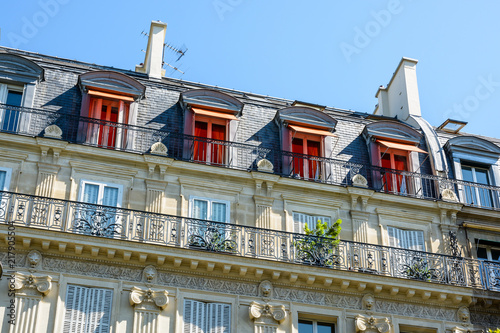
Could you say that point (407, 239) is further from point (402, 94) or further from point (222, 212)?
Answer: point (402, 94)

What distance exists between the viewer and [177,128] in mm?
21297

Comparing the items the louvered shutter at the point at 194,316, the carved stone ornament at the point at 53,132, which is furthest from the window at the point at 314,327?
the carved stone ornament at the point at 53,132

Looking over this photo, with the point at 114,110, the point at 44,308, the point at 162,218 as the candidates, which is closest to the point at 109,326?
the point at 44,308

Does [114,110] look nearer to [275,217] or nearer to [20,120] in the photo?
[20,120]

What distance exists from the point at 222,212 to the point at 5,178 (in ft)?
15.9

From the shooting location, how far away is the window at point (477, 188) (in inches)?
877

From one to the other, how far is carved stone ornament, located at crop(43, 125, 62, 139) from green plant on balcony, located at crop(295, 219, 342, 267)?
19.1ft

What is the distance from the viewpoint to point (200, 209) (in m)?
20.1

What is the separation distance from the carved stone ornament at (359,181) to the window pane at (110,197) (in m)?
5.73

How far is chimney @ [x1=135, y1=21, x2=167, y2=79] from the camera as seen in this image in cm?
2333

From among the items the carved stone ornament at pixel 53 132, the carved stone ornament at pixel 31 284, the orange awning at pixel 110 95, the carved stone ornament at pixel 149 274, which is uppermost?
the orange awning at pixel 110 95

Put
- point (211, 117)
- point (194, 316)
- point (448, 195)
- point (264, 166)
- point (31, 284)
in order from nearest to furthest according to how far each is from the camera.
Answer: point (31, 284) → point (194, 316) → point (264, 166) → point (211, 117) → point (448, 195)

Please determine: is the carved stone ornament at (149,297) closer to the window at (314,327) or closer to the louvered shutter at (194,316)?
the louvered shutter at (194,316)

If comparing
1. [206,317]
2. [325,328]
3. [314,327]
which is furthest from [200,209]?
[325,328]
